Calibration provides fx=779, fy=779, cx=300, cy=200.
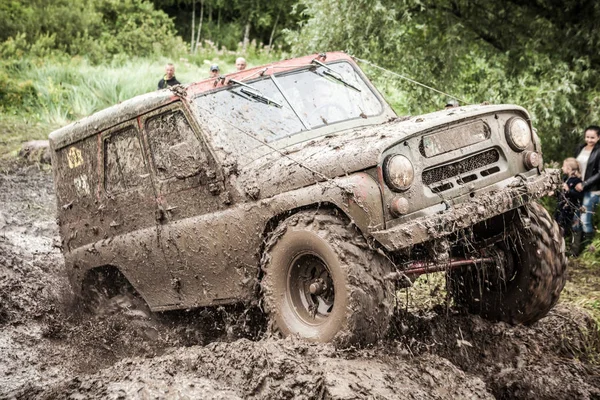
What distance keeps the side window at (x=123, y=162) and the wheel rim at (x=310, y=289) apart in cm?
182

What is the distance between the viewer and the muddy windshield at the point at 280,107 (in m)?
5.82

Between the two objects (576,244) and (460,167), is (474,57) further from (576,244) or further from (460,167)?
(460,167)

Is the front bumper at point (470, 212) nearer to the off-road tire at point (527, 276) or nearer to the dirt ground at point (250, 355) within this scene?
the off-road tire at point (527, 276)

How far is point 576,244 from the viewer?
8641mm

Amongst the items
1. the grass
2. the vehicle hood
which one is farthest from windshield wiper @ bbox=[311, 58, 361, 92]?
the grass

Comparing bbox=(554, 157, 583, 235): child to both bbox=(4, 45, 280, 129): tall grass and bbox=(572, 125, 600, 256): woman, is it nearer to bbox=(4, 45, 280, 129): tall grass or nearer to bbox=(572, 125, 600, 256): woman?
bbox=(572, 125, 600, 256): woman

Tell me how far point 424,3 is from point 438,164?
6.73m

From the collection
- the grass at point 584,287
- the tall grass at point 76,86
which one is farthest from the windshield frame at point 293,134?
the tall grass at point 76,86

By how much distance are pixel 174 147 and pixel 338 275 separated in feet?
6.32

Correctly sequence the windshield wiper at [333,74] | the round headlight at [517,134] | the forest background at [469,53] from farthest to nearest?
the forest background at [469,53]
the windshield wiper at [333,74]
the round headlight at [517,134]

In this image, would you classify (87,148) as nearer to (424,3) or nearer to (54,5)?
(424,3)

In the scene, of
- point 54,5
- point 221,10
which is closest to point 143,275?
point 54,5

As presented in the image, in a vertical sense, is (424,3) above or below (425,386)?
above

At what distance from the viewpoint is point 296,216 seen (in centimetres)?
508
